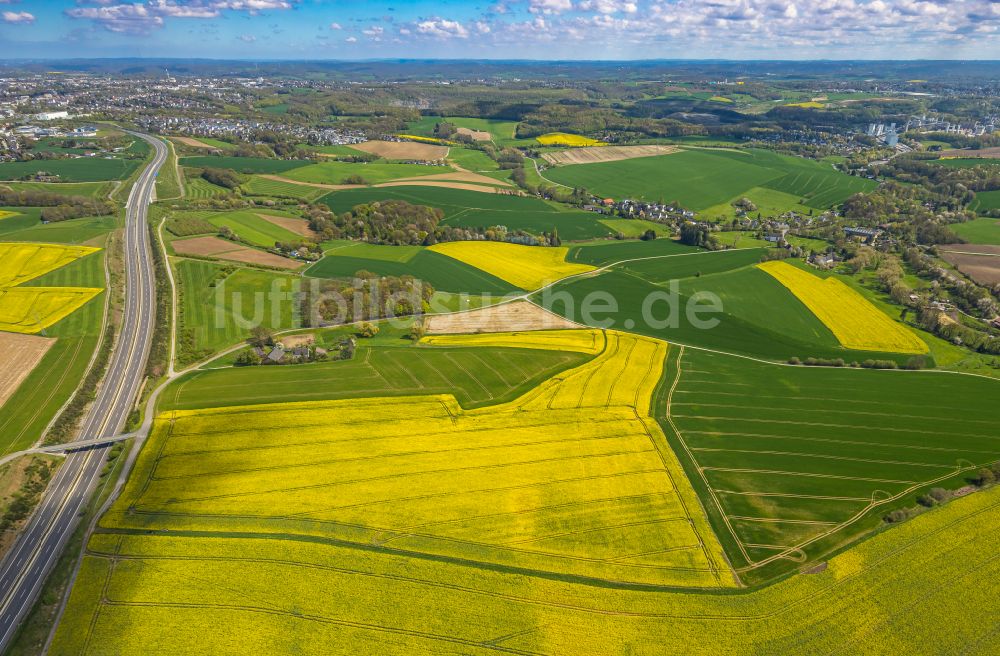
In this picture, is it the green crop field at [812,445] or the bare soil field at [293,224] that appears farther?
the bare soil field at [293,224]

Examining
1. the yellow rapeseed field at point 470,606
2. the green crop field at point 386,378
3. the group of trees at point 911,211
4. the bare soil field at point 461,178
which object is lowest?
the yellow rapeseed field at point 470,606

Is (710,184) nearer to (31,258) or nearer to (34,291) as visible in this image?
(34,291)

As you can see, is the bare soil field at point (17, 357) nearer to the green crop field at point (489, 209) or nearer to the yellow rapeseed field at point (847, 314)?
the green crop field at point (489, 209)

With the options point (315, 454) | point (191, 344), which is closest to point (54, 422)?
point (191, 344)

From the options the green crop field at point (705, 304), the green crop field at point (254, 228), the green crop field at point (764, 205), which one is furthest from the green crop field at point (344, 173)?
the green crop field at point (764, 205)

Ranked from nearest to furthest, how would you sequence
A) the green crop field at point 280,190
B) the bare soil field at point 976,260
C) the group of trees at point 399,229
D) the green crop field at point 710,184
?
the bare soil field at point 976,260 → the group of trees at point 399,229 → the green crop field at point 280,190 → the green crop field at point 710,184

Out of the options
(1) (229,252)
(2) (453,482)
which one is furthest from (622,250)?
(1) (229,252)

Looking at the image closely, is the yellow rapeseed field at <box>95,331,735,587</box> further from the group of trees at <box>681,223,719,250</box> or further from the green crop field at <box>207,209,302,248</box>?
the group of trees at <box>681,223,719,250</box>
